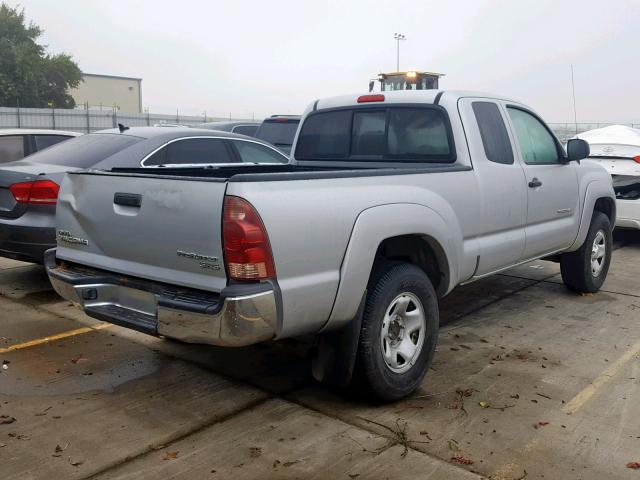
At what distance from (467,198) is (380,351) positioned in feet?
4.58

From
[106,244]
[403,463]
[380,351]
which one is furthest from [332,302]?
[106,244]

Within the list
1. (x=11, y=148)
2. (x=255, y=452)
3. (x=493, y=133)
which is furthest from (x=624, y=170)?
(x=11, y=148)

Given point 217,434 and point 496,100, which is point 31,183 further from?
point 496,100

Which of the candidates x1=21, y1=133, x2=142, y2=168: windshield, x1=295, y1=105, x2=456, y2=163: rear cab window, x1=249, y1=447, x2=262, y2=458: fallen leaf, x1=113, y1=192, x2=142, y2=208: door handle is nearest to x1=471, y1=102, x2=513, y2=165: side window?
x1=295, y1=105, x2=456, y2=163: rear cab window

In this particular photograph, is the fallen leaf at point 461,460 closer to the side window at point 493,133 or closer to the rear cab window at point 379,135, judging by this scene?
the rear cab window at point 379,135

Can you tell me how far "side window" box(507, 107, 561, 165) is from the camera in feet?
18.4

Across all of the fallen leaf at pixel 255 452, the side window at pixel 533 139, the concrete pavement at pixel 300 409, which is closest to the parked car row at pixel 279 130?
the side window at pixel 533 139

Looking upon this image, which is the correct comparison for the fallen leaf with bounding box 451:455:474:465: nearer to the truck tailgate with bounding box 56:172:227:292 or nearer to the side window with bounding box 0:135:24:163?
the truck tailgate with bounding box 56:172:227:292

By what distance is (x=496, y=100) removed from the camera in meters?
5.46

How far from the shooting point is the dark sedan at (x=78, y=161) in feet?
20.4

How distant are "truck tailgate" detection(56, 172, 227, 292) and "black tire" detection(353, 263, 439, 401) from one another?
0.99 m

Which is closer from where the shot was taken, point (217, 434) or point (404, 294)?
point (217, 434)

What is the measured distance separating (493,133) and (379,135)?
900 millimetres

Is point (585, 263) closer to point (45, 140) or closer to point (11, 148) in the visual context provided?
point (45, 140)
